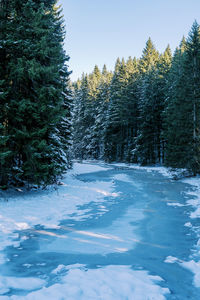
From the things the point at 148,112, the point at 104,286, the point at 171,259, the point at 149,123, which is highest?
the point at 148,112

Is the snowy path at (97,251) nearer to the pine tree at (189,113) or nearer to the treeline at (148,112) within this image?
the pine tree at (189,113)

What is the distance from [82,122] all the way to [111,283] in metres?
60.5

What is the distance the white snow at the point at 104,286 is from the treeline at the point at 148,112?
17656 mm

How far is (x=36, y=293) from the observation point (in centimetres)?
403

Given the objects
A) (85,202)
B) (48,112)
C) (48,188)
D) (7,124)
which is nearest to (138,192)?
(85,202)

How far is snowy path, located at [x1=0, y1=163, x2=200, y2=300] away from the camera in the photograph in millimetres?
4250

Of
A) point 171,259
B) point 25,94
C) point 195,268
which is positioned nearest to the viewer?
point 195,268

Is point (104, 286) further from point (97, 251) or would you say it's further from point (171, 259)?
point (171, 259)

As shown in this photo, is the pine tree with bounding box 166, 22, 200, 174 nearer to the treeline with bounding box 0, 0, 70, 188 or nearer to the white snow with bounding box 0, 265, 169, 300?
the treeline with bounding box 0, 0, 70, 188

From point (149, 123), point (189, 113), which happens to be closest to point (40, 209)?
point (189, 113)

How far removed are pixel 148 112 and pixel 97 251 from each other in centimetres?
3504

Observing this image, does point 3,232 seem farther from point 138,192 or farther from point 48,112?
point 138,192

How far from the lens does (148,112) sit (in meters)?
38.6

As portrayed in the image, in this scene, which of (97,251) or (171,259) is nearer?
(171,259)
